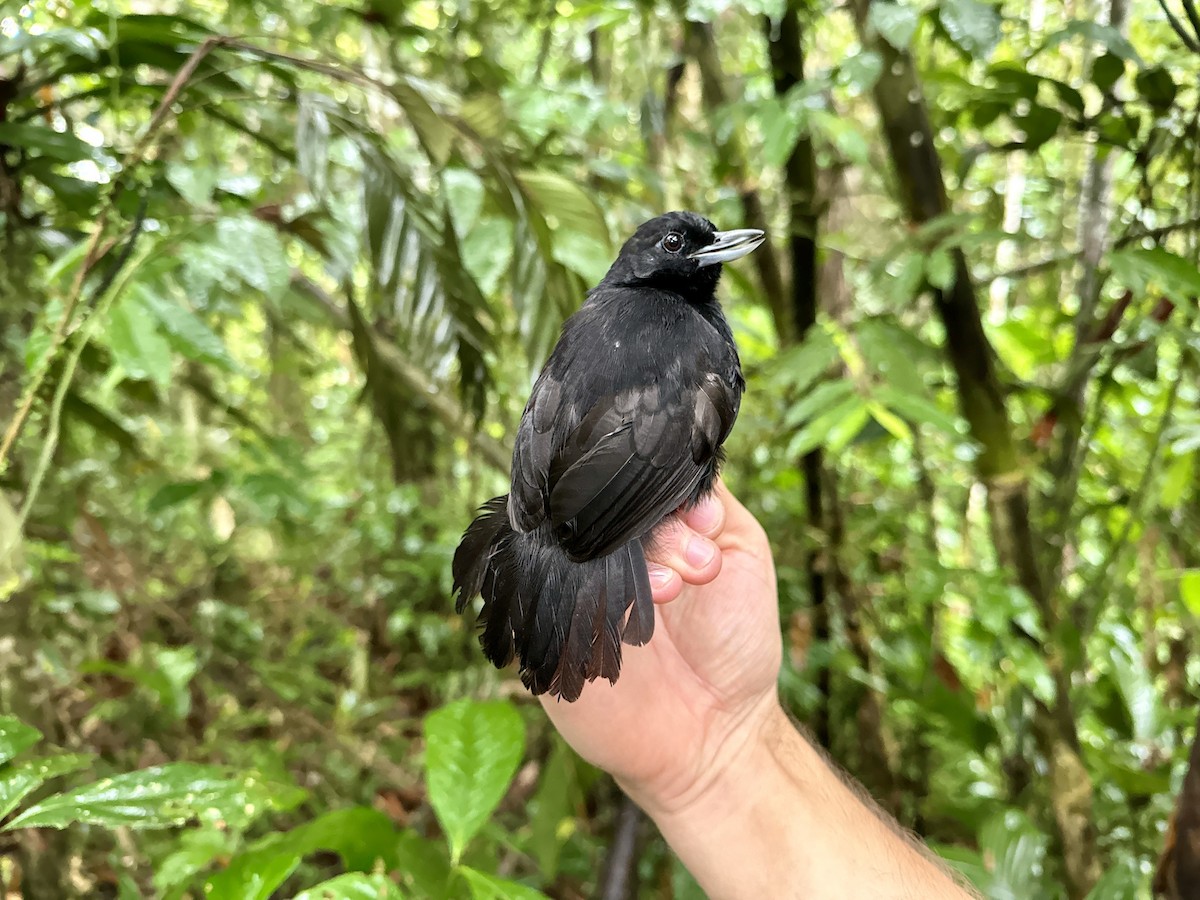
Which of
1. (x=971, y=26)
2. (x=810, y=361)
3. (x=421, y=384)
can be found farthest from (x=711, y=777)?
(x=971, y=26)

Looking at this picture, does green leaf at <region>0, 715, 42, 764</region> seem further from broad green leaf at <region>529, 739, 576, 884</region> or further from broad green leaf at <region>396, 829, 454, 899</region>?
broad green leaf at <region>529, 739, 576, 884</region>

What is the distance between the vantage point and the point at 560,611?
1.10 meters

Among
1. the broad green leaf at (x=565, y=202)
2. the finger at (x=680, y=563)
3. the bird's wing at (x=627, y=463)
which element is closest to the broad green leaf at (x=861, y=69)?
the broad green leaf at (x=565, y=202)

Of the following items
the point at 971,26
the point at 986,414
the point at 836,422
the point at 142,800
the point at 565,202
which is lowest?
the point at 142,800

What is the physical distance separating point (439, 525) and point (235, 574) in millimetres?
810

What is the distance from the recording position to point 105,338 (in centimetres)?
99

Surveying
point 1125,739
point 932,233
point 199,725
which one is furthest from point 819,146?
point 199,725

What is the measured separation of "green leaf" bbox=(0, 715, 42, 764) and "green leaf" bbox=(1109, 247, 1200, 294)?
5.46 feet

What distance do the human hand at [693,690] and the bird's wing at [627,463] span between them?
27 centimetres

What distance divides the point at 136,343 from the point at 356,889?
0.71m

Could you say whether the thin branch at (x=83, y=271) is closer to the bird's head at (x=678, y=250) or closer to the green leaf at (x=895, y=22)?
the bird's head at (x=678, y=250)

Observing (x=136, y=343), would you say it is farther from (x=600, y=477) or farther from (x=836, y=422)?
(x=836, y=422)

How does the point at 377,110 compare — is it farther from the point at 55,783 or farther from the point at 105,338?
the point at 55,783

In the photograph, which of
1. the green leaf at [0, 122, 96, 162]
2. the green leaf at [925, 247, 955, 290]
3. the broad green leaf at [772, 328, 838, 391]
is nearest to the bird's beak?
the broad green leaf at [772, 328, 838, 391]
